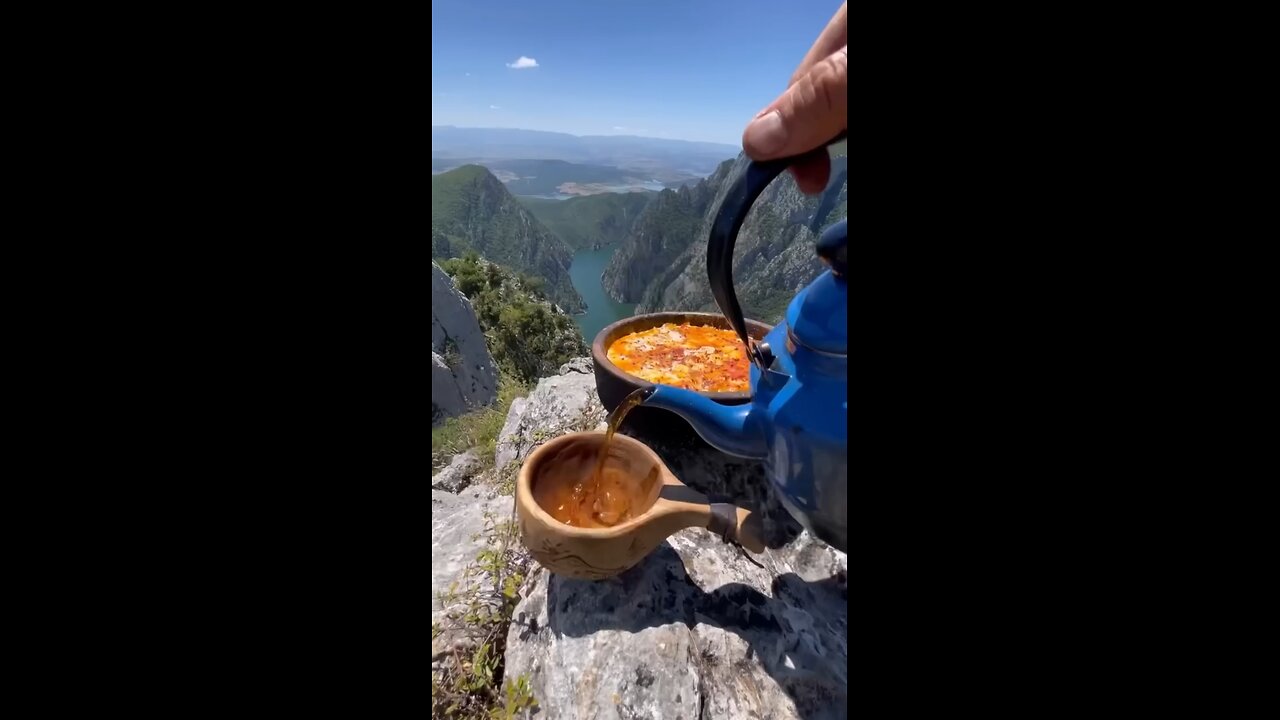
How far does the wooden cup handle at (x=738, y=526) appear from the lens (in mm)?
1250

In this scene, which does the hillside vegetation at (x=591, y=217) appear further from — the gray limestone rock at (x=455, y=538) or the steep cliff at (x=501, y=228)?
the gray limestone rock at (x=455, y=538)

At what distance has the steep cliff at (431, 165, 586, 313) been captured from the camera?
4247cm

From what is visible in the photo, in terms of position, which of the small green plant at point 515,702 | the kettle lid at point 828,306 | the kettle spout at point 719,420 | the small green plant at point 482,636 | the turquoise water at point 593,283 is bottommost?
the turquoise water at point 593,283

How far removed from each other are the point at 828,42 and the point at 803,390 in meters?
0.76

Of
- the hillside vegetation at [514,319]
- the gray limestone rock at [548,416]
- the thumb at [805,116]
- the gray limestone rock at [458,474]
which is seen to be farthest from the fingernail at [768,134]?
the hillside vegetation at [514,319]

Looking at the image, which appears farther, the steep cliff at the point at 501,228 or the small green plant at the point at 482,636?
the steep cliff at the point at 501,228

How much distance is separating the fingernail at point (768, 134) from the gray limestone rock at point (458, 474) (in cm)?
201

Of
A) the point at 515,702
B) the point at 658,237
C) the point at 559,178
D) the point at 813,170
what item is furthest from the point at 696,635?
the point at 559,178

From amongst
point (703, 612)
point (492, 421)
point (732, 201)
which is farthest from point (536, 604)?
point (492, 421)

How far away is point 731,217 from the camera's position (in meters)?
1.05

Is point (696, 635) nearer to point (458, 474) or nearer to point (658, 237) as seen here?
point (458, 474)
